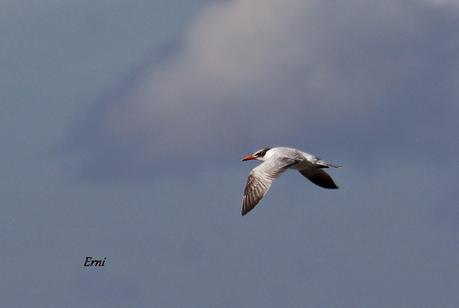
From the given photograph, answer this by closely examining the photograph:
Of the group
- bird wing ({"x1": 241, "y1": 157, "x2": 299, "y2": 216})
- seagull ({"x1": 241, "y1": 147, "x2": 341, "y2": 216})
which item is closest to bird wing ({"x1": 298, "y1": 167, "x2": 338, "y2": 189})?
seagull ({"x1": 241, "y1": 147, "x2": 341, "y2": 216})

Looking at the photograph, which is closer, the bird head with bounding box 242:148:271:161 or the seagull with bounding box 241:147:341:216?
the seagull with bounding box 241:147:341:216

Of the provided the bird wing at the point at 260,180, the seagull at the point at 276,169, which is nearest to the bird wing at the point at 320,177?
the seagull at the point at 276,169

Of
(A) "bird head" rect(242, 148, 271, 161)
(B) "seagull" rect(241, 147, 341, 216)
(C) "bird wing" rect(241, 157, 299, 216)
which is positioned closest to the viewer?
(C) "bird wing" rect(241, 157, 299, 216)

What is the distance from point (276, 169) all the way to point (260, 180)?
89 cm

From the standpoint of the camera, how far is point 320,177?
153 ft

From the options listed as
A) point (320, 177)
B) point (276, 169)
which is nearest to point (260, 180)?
point (276, 169)

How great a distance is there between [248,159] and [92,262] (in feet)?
26.1

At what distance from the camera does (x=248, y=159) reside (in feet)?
151

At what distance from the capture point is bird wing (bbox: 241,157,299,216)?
40.9 meters

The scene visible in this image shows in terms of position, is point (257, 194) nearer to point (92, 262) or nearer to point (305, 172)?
point (305, 172)

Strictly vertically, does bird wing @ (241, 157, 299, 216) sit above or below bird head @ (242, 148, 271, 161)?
below

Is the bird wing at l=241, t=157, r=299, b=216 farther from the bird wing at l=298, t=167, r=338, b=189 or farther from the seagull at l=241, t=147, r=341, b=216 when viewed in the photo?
the bird wing at l=298, t=167, r=338, b=189

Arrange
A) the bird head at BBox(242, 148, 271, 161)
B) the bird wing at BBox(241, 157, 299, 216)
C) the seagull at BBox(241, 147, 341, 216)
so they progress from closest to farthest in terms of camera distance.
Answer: the bird wing at BBox(241, 157, 299, 216), the seagull at BBox(241, 147, 341, 216), the bird head at BBox(242, 148, 271, 161)

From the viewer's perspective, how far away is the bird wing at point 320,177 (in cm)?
4634
